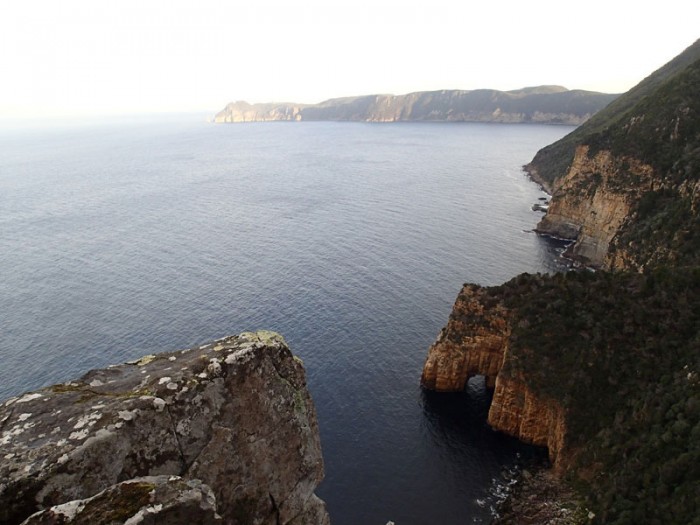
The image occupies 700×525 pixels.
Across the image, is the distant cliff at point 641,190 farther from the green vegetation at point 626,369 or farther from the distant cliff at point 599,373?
the distant cliff at point 599,373

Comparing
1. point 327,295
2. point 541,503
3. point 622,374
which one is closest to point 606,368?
point 622,374

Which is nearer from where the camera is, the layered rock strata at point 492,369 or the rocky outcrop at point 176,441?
the rocky outcrop at point 176,441

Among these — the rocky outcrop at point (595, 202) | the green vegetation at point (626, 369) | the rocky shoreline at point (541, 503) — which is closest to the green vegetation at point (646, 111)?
the rocky outcrop at point (595, 202)

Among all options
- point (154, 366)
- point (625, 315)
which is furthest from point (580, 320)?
point (154, 366)

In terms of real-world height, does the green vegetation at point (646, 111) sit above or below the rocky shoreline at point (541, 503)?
above

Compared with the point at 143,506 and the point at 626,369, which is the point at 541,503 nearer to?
the point at 626,369

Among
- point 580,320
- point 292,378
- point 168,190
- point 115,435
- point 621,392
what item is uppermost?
point 115,435

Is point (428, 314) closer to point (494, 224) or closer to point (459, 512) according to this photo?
point (459, 512)
